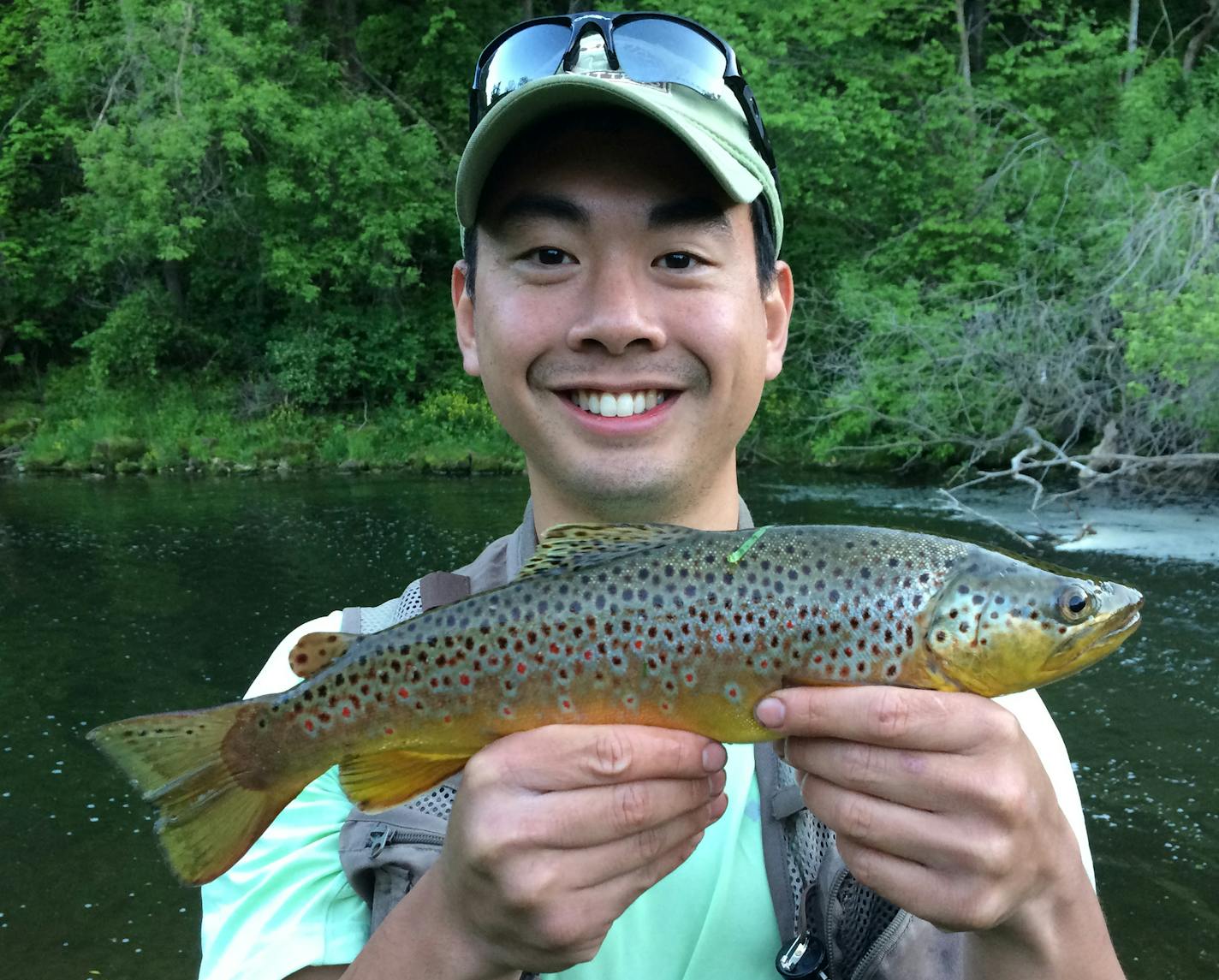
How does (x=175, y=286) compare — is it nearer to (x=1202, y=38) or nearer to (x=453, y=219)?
(x=453, y=219)

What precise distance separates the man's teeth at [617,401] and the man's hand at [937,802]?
0.85m

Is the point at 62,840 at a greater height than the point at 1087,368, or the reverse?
the point at 1087,368

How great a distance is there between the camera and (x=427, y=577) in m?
2.55

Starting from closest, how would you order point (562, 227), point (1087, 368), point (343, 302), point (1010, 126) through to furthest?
point (562, 227)
point (1087, 368)
point (1010, 126)
point (343, 302)

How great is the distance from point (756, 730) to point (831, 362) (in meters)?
21.7

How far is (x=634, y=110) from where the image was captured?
2.35 m

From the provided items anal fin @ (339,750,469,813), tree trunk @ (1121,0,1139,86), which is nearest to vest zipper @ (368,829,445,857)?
anal fin @ (339,750,469,813)

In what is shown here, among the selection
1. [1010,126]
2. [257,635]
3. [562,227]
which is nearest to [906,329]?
[1010,126]

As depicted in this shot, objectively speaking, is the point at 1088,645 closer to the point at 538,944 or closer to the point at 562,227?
the point at 538,944

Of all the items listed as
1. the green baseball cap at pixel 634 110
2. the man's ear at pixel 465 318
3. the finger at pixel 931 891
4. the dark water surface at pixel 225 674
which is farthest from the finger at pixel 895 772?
the dark water surface at pixel 225 674

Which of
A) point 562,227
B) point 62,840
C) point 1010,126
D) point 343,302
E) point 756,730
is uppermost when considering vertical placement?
point 1010,126

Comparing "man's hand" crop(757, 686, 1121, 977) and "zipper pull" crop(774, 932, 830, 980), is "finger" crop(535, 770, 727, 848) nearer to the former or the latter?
"man's hand" crop(757, 686, 1121, 977)

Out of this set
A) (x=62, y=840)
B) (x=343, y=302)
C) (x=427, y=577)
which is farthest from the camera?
(x=343, y=302)

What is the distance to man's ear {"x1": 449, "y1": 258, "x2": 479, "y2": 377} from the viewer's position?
9.56 feet
